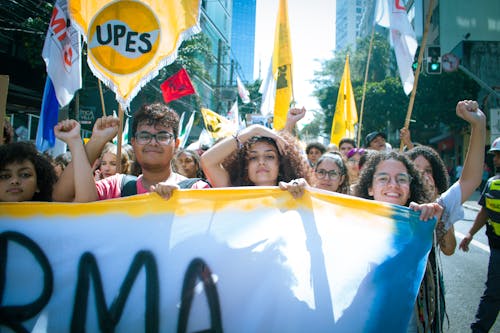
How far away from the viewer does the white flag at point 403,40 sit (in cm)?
422

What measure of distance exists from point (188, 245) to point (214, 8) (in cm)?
3438

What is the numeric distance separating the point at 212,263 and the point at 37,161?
1.40 metres

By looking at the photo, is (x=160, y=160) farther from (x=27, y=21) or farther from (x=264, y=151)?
(x=27, y=21)

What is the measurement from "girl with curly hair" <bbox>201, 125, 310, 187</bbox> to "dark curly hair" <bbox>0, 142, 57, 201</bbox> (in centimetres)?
102

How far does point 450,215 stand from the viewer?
8.00 ft

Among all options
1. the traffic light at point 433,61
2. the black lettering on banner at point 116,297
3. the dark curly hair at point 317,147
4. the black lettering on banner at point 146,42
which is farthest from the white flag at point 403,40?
the traffic light at point 433,61

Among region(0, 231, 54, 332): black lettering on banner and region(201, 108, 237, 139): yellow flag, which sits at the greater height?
region(201, 108, 237, 139): yellow flag

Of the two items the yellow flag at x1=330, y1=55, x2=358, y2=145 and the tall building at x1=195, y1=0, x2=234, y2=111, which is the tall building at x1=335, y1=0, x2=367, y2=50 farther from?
the yellow flag at x1=330, y1=55, x2=358, y2=145

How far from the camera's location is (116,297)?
6.45 ft

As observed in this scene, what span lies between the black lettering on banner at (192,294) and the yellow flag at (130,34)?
5.62ft

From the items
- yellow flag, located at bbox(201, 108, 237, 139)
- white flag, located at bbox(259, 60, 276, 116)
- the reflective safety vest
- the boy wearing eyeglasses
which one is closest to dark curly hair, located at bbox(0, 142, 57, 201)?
Result: the boy wearing eyeglasses

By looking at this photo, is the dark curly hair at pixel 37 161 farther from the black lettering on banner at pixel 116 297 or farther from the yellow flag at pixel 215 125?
the yellow flag at pixel 215 125

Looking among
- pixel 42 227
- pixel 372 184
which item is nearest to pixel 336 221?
pixel 372 184

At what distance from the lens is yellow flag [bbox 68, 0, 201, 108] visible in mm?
3139
